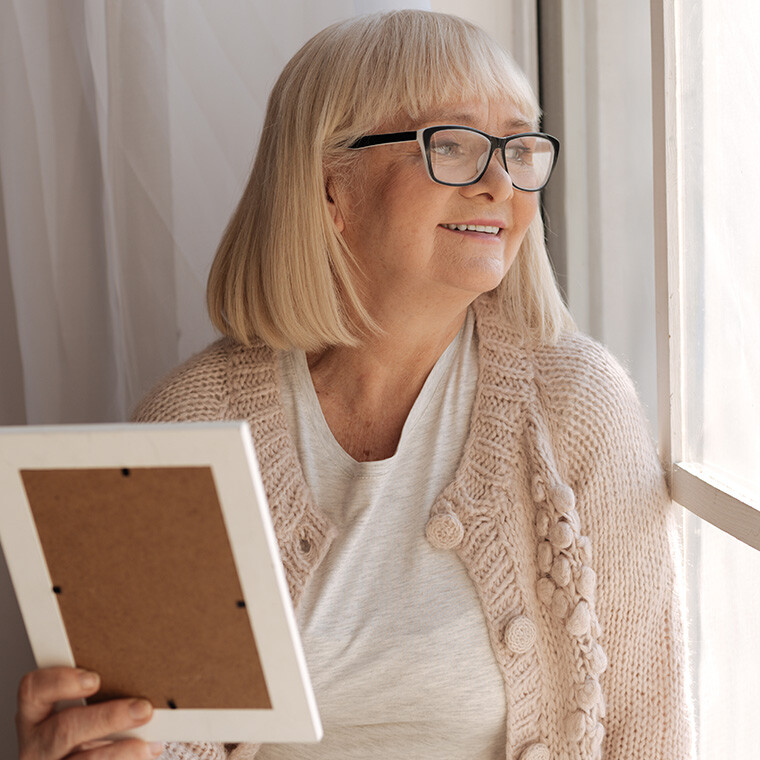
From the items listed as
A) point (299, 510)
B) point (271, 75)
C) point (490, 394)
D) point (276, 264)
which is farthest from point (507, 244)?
point (271, 75)

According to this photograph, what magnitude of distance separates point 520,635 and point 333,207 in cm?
59

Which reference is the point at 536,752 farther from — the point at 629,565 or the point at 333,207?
the point at 333,207

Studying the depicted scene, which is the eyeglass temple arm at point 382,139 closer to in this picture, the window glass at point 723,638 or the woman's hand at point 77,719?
the window glass at point 723,638

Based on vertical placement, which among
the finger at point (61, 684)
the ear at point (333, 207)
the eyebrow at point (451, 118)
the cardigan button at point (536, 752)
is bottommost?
the cardigan button at point (536, 752)

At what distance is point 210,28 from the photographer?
152cm

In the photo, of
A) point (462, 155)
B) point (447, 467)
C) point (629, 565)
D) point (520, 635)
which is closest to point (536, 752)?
point (520, 635)

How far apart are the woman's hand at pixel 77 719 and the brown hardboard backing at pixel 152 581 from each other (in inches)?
0.7

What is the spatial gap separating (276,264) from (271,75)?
16.8 inches

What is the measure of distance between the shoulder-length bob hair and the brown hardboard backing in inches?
22.2

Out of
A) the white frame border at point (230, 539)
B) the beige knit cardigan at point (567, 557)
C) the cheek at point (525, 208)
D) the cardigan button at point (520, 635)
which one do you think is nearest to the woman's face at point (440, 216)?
the cheek at point (525, 208)

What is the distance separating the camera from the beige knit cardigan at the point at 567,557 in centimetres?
115

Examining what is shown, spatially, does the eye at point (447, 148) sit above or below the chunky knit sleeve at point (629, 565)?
above

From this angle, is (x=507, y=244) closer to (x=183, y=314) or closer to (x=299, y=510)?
(x=299, y=510)

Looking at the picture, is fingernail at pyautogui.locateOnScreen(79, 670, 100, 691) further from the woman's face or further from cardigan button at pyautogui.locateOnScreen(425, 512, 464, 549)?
the woman's face
